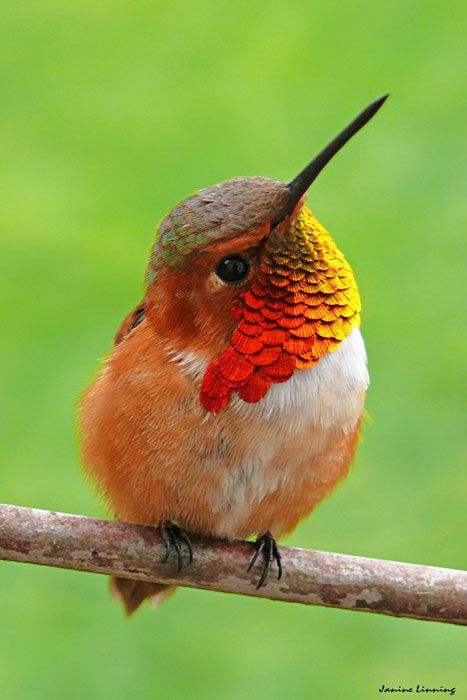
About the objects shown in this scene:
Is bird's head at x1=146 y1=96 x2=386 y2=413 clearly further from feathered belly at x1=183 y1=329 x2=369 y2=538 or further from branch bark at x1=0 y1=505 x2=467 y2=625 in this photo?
branch bark at x1=0 y1=505 x2=467 y2=625

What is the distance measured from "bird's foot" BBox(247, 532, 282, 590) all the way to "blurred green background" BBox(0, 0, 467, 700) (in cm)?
153

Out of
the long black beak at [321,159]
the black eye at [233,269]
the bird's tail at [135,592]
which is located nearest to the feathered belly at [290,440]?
the black eye at [233,269]

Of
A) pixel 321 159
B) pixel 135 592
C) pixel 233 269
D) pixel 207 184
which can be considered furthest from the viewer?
pixel 207 184

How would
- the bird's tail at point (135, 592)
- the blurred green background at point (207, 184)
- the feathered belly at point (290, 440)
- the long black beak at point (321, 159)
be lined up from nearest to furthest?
the long black beak at point (321, 159) → the feathered belly at point (290, 440) → the bird's tail at point (135, 592) → the blurred green background at point (207, 184)

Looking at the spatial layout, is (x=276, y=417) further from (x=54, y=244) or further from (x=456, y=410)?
(x=54, y=244)

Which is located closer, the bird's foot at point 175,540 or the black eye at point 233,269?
the black eye at point 233,269

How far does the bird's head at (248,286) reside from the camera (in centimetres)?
412

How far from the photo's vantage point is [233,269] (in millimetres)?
4160

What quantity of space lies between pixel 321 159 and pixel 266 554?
1288 millimetres

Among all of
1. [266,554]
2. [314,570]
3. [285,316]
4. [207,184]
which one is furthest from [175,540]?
[207,184]

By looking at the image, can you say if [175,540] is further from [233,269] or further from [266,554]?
[233,269]

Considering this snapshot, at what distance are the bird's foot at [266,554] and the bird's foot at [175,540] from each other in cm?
21

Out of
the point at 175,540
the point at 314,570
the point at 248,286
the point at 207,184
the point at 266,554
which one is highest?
the point at 207,184

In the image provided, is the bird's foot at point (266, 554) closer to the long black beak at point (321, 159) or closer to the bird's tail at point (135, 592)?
the bird's tail at point (135, 592)
